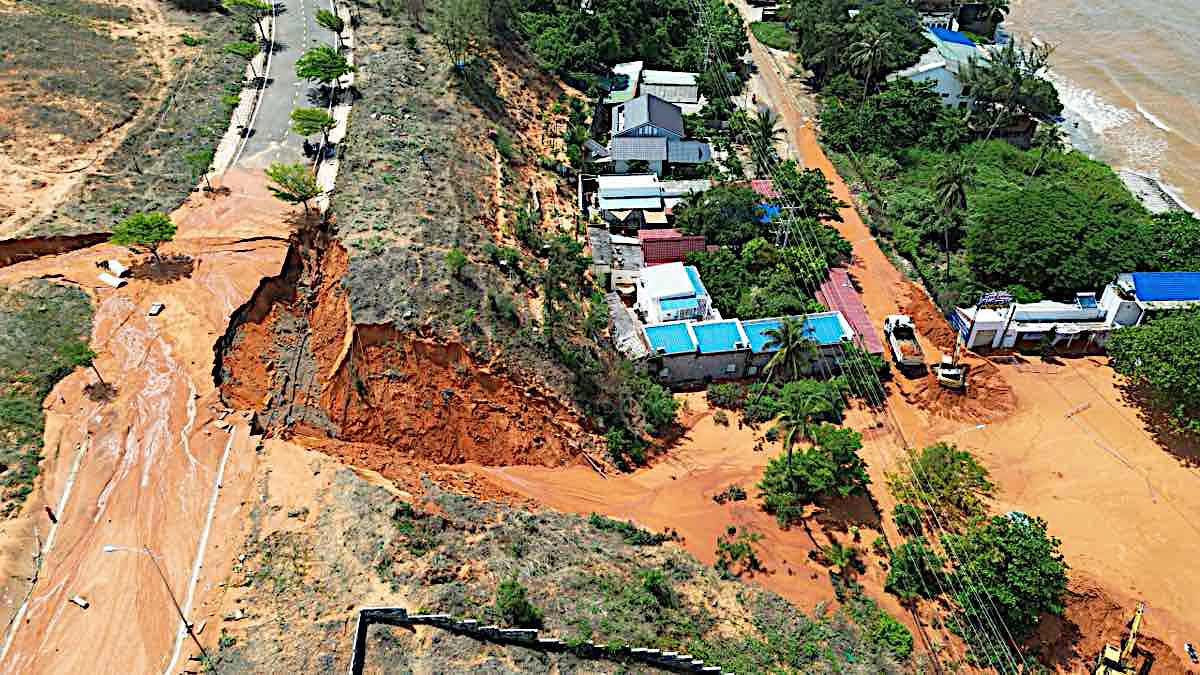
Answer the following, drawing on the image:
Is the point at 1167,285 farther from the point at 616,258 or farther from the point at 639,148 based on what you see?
the point at 639,148

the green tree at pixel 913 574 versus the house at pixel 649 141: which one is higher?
the house at pixel 649 141

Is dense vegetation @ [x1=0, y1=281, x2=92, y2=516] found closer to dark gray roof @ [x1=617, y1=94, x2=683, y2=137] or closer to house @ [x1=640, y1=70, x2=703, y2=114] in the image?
dark gray roof @ [x1=617, y1=94, x2=683, y2=137]

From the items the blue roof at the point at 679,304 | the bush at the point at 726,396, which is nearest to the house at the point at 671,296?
the blue roof at the point at 679,304

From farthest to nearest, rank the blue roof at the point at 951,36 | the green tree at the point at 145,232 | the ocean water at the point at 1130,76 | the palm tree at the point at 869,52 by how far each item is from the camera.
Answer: the blue roof at the point at 951,36 → the ocean water at the point at 1130,76 → the palm tree at the point at 869,52 → the green tree at the point at 145,232

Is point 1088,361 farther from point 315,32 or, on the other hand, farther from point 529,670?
point 315,32

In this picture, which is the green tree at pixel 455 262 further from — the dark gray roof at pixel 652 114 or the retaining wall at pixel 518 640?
the dark gray roof at pixel 652 114
